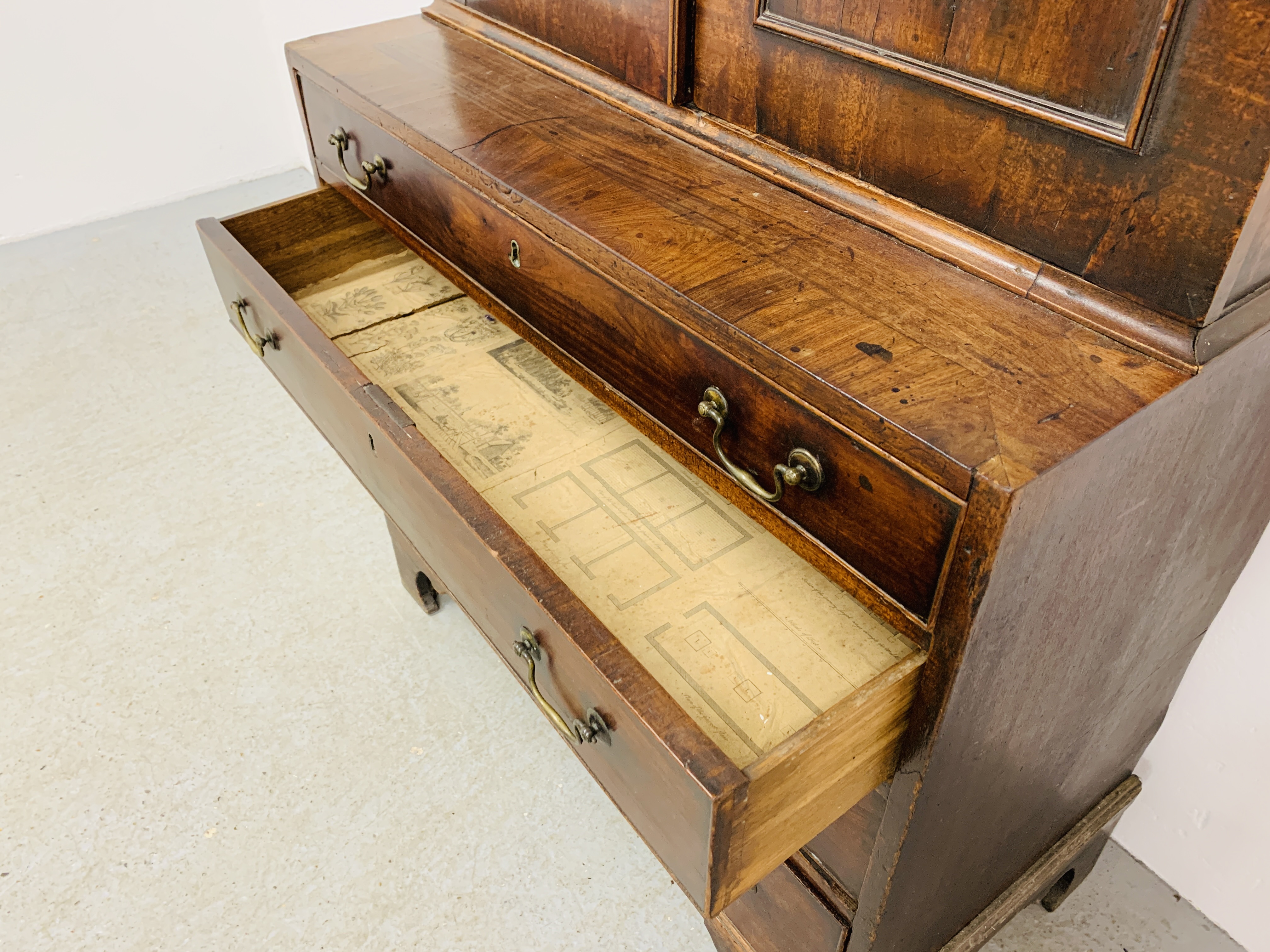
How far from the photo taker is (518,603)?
34.0 inches

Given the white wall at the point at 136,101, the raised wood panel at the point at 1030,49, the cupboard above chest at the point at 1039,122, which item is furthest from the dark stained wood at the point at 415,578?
the white wall at the point at 136,101

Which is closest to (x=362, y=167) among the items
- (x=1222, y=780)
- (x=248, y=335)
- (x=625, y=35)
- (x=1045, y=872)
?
(x=248, y=335)

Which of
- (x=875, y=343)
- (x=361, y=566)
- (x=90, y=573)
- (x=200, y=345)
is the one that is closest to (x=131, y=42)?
(x=200, y=345)

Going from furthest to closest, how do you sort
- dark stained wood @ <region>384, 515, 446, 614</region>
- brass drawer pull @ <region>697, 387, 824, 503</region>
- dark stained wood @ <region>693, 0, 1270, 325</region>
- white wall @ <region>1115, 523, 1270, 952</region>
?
dark stained wood @ <region>384, 515, 446, 614</region>
white wall @ <region>1115, 523, 1270, 952</region>
brass drawer pull @ <region>697, 387, 824, 503</region>
dark stained wood @ <region>693, 0, 1270, 325</region>

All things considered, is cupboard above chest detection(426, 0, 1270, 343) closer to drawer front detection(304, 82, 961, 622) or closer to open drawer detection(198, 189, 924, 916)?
drawer front detection(304, 82, 961, 622)

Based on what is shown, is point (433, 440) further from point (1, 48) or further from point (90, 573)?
point (1, 48)

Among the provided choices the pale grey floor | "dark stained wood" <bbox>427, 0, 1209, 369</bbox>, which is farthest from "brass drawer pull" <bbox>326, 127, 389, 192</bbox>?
the pale grey floor

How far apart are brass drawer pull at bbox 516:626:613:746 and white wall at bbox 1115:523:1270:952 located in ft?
2.65

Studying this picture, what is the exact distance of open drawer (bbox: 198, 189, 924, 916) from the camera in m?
0.74

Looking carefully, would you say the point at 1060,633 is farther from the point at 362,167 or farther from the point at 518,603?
the point at 362,167

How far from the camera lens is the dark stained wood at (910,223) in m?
0.74

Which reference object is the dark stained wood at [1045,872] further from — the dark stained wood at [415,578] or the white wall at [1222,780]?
the dark stained wood at [415,578]

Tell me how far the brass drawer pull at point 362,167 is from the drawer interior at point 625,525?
150 mm

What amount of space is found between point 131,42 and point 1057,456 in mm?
3300
